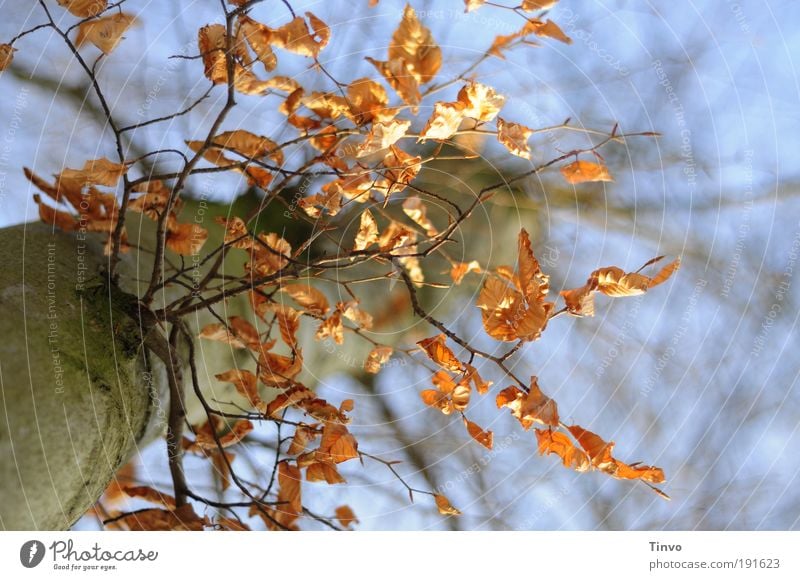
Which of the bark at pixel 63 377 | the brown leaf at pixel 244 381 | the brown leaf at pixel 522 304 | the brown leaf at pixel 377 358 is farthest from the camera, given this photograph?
the brown leaf at pixel 377 358

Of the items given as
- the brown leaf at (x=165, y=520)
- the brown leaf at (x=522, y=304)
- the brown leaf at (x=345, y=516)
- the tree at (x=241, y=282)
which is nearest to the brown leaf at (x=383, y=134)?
the tree at (x=241, y=282)

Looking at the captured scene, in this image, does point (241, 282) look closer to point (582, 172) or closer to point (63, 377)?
point (63, 377)

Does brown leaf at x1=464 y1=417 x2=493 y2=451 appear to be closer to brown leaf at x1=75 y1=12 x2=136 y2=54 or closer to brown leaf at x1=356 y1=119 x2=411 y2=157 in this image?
brown leaf at x1=356 y1=119 x2=411 y2=157

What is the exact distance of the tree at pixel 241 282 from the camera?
0.38m

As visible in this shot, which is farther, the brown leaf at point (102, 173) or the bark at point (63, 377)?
the brown leaf at point (102, 173)

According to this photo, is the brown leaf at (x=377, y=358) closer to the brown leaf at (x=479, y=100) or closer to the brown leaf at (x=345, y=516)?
the brown leaf at (x=345, y=516)

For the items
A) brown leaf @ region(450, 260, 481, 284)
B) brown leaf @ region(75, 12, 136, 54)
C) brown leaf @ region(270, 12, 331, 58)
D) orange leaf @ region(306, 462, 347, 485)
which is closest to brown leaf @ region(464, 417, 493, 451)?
orange leaf @ region(306, 462, 347, 485)

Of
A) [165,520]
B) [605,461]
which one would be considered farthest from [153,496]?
[605,461]

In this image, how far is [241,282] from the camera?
0.52m

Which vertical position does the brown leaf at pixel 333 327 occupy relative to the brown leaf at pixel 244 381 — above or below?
above

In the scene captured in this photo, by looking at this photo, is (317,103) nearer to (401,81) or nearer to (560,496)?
(401,81)

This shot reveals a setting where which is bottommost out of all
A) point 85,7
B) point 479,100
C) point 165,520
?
point 165,520

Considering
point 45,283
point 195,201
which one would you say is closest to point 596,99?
point 195,201

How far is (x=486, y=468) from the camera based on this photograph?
98cm
